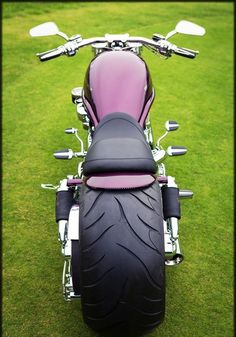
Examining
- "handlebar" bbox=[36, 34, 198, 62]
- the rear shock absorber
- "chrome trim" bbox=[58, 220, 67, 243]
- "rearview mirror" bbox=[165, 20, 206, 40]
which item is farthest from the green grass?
"rearview mirror" bbox=[165, 20, 206, 40]

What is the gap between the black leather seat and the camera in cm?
185

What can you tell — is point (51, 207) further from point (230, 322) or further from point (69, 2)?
point (69, 2)

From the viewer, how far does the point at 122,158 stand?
187cm

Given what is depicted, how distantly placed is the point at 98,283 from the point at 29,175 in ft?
6.75

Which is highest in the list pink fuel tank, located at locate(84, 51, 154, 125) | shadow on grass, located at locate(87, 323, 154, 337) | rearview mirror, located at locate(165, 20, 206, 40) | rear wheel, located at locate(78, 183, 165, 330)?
rearview mirror, located at locate(165, 20, 206, 40)

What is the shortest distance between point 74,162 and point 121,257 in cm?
218

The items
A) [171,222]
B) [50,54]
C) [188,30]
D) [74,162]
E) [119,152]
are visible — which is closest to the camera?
[119,152]

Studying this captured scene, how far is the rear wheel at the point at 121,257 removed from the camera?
69.4 inches

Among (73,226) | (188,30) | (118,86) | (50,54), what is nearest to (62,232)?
(73,226)

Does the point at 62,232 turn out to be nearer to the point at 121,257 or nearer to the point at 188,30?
the point at 121,257

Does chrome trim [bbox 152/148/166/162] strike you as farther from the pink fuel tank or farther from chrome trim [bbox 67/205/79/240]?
chrome trim [bbox 67/205/79/240]

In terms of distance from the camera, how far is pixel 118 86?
2.37 meters

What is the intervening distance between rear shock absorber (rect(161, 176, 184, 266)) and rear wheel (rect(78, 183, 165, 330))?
306mm

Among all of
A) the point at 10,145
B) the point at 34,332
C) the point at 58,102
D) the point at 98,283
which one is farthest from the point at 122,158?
the point at 58,102
